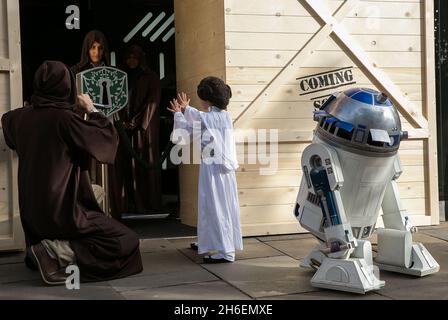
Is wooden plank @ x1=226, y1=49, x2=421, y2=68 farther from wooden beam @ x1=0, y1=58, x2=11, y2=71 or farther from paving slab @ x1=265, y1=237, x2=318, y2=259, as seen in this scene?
wooden beam @ x1=0, y1=58, x2=11, y2=71

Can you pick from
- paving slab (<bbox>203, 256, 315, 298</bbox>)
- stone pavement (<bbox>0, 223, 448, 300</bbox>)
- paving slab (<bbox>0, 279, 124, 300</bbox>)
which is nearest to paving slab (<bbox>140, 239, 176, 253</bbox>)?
stone pavement (<bbox>0, 223, 448, 300</bbox>)

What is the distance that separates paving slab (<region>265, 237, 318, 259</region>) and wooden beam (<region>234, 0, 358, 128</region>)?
110cm

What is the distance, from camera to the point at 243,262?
462 centimetres

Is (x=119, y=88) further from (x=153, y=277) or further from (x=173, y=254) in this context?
(x=153, y=277)

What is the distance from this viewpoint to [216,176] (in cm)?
463

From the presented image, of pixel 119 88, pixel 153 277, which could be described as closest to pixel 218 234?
pixel 153 277

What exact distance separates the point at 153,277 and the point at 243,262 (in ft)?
2.58

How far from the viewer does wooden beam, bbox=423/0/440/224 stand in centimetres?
594

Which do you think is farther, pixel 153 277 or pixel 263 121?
pixel 263 121

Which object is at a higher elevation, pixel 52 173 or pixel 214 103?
pixel 214 103

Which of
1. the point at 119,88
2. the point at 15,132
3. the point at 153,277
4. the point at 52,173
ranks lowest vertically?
the point at 153,277

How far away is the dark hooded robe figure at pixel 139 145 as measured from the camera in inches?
251

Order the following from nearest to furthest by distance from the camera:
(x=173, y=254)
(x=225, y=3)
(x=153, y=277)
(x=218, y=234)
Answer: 1. (x=153, y=277)
2. (x=218, y=234)
3. (x=173, y=254)
4. (x=225, y=3)

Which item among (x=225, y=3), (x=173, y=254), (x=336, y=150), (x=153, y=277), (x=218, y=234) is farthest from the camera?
(x=225, y=3)
